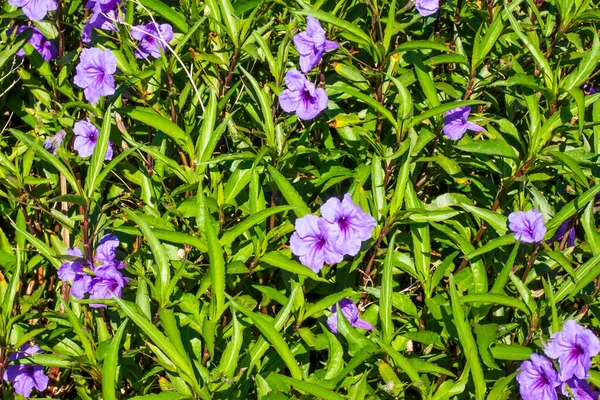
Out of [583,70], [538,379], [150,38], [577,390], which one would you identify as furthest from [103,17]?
[577,390]

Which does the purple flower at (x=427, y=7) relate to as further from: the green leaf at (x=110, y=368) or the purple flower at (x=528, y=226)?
the green leaf at (x=110, y=368)

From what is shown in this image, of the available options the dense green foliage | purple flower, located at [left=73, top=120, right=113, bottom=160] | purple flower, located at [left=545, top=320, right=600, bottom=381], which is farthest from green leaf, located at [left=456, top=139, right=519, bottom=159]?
purple flower, located at [left=73, top=120, right=113, bottom=160]

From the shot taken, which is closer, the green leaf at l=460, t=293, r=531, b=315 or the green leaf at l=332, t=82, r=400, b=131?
the green leaf at l=460, t=293, r=531, b=315

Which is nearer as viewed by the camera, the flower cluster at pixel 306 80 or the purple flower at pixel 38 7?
the flower cluster at pixel 306 80

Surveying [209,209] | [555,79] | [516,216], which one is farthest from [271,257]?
[555,79]

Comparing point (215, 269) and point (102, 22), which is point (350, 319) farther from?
point (102, 22)

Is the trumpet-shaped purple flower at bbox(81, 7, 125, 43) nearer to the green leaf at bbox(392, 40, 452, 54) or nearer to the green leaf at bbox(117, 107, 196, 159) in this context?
the green leaf at bbox(117, 107, 196, 159)

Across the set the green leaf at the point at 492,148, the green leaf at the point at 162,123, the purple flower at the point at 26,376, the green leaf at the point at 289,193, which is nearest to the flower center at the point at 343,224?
the green leaf at the point at 289,193
